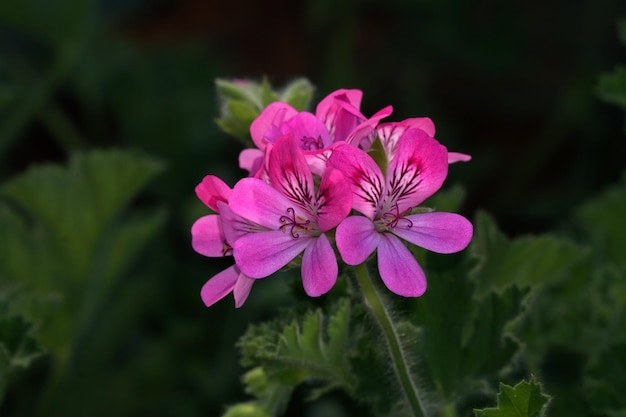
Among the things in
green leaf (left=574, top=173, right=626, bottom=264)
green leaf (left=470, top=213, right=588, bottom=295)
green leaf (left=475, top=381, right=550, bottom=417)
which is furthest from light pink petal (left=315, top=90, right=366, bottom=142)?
green leaf (left=574, top=173, right=626, bottom=264)

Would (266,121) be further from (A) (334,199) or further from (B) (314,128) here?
(A) (334,199)

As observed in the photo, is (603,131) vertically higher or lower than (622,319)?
higher

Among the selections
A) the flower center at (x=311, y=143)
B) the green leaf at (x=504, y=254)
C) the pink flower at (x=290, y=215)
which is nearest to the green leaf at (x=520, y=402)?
the pink flower at (x=290, y=215)

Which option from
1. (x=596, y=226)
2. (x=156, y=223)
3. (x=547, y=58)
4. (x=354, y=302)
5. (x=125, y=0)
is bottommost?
(x=354, y=302)

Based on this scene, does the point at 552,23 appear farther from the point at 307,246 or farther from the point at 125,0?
the point at 307,246

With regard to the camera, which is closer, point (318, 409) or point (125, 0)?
point (318, 409)

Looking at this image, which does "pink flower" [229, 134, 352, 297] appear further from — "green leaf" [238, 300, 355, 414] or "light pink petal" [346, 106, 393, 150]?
"green leaf" [238, 300, 355, 414]

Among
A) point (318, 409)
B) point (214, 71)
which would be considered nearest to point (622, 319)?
point (318, 409)

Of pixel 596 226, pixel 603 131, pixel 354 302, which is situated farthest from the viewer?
pixel 603 131
